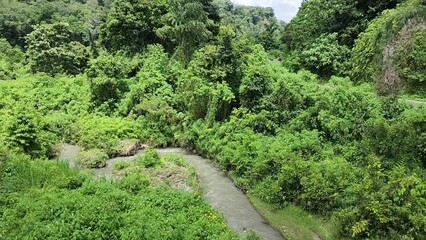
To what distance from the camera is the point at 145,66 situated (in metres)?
30.0

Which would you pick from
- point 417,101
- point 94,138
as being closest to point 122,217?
point 94,138

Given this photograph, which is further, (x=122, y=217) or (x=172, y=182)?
(x=172, y=182)

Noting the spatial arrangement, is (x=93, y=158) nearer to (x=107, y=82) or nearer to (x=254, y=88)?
(x=107, y=82)

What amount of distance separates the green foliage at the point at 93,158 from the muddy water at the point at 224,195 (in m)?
0.41

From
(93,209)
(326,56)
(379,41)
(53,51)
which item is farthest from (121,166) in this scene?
(53,51)

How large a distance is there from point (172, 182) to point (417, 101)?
13.7m

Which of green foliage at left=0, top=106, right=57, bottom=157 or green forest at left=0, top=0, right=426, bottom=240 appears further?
green foliage at left=0, top=106, right=57, bottom=157

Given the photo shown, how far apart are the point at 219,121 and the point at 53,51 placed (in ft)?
65.1

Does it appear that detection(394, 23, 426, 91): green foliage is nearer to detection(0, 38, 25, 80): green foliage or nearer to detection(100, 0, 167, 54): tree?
detection(100, 0, 167, 54): tree

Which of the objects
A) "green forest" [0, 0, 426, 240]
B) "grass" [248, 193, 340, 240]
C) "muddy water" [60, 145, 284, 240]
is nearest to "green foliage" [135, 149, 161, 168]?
"green forest" [0, 0, 426, 240]

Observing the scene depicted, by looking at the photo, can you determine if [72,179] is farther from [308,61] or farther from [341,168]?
[308,61]

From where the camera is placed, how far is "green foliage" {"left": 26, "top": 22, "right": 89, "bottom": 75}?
35969mm

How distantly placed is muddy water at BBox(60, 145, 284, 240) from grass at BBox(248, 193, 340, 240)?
30 cm

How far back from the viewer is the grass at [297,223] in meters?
15.0
